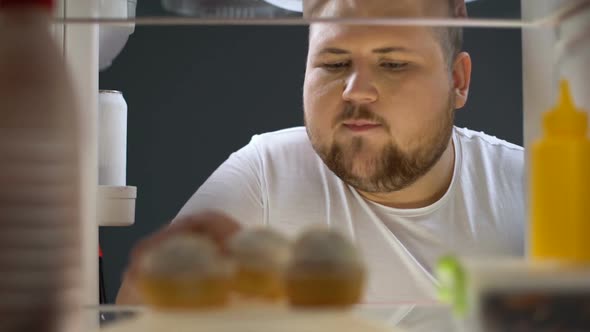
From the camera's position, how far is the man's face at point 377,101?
71cm

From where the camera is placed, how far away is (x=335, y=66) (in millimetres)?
730

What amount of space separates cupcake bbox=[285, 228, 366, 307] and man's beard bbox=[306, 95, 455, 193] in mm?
361

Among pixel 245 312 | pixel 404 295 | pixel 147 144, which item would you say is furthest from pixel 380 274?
pixel 245 312

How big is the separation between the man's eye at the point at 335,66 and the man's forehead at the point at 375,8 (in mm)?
50

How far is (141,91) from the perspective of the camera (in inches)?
30.3

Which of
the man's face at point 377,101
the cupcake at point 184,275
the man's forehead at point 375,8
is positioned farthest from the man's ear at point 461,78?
the cupcake at point 184,275

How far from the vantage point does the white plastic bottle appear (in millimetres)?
372

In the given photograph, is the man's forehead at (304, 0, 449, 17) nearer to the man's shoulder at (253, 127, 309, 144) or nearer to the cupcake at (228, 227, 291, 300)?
the man's shoulder at (253, 127, 309, 144)

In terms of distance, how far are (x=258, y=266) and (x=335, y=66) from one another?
1.23 feet

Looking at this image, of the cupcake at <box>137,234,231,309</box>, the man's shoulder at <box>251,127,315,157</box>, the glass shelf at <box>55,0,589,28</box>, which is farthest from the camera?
the man's shoulder at <box>251,127,315,157</box>

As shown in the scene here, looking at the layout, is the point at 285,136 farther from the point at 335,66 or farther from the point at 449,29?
the point at 449,29

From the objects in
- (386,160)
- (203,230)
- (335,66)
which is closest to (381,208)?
(386,160)

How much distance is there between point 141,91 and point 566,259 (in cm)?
49

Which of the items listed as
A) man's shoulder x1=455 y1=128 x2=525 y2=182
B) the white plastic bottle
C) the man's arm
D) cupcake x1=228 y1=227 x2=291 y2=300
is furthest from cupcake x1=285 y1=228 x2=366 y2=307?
man's shoulder x1=455 y1=128 x2=525 y2=182
